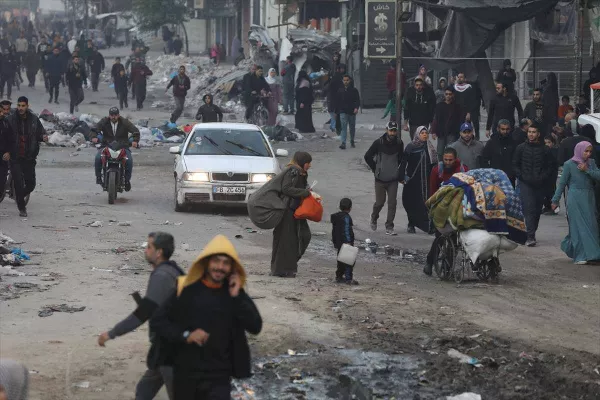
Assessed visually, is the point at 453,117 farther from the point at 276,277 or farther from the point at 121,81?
the point at 121,81

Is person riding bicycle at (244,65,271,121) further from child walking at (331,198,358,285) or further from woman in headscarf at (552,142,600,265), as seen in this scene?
child walking at (331,198,358,285)

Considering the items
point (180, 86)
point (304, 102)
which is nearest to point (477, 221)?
point (304, 102)

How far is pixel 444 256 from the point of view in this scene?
49.0ft

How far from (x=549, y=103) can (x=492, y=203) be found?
39.1ft

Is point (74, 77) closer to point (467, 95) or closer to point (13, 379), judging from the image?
point (467, 95)

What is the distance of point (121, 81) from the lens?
43.8 m

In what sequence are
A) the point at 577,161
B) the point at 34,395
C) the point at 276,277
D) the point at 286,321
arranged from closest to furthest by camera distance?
the point at 34,395
the point at 286,321
the point at 276,277
the point at 577,161

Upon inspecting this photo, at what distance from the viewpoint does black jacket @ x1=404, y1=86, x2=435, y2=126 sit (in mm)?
26688

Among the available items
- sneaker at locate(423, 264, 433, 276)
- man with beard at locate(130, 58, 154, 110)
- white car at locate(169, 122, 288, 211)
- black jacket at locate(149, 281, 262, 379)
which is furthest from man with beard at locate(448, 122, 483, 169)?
man with beard at locate(130, 58, 154, 110)

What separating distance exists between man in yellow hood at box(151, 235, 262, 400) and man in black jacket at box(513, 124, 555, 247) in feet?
35.6

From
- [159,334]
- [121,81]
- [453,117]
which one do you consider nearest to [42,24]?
[121,81]

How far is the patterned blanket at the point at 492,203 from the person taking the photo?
47.4ft

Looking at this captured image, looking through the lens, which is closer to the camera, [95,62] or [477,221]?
[477,221]

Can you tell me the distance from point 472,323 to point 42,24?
101m
